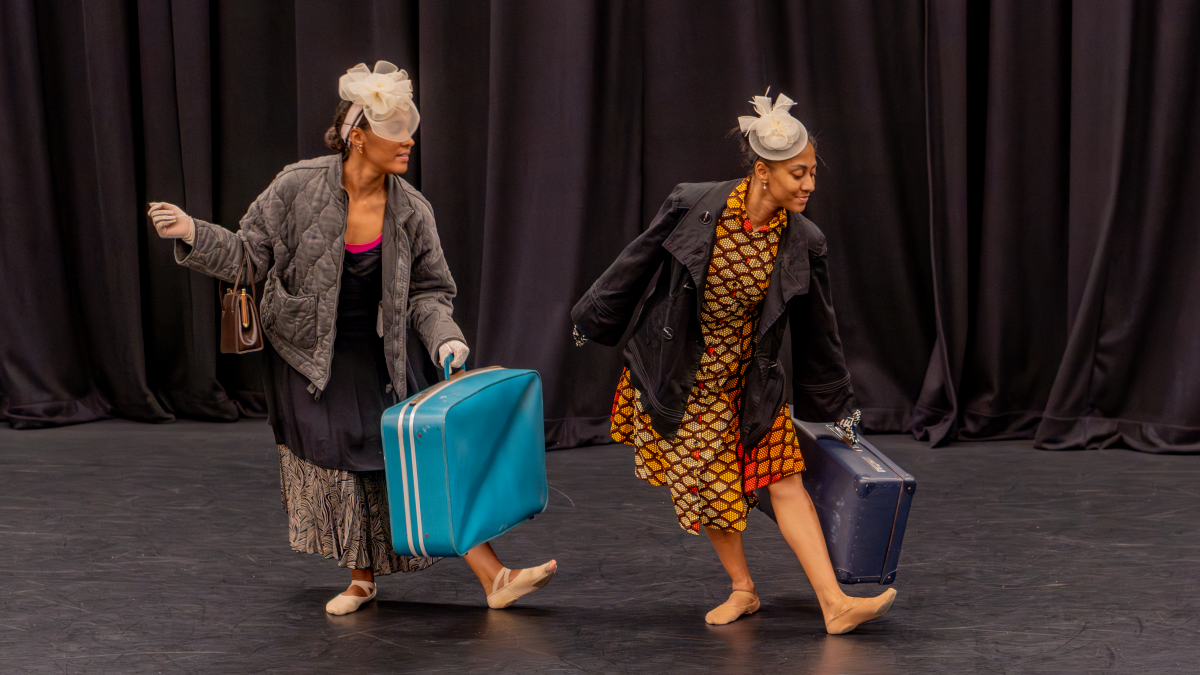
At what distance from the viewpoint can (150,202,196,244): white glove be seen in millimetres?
2477

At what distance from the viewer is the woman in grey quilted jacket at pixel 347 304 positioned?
8.73 ft

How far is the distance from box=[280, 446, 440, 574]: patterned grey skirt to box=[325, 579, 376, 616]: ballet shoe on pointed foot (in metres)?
0.10

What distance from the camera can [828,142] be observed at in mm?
4910

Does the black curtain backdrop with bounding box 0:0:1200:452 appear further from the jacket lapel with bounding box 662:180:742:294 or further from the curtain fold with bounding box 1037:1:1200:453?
the jacket lapel with bounding box 662:180:742:294

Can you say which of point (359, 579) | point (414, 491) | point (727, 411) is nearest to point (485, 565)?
point (359, 579)

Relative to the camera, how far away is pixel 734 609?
2834 mm

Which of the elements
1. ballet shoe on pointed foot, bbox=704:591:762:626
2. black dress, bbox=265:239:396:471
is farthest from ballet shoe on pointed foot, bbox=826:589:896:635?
black dress, bbox=265:239:396:471

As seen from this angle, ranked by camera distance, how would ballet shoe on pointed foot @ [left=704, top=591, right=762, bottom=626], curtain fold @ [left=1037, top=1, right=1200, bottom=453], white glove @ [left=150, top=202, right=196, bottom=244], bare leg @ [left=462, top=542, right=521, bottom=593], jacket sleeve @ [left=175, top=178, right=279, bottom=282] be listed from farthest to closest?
1. curtain fold @ [left=1037, top=1, right=1200, bottom=453]
2. bare leg @ [left=462, top=542, right=521, bottom=593]
3. ballet shoe on pointed foot @ [left=704, top=591, right=762, bottom=626]
4. jacket sleeve @ [left=175, top=178, right=279, bottom=282]
5. white glove @ [left=150, top=202, right=196, bottom=244]

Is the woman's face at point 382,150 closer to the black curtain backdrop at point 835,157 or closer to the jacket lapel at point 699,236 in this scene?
the jacket lapel at point 699,236

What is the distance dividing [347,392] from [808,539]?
1.21 m

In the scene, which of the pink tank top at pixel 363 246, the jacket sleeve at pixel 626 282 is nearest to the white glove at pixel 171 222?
the pink tank top at pixel 363 246

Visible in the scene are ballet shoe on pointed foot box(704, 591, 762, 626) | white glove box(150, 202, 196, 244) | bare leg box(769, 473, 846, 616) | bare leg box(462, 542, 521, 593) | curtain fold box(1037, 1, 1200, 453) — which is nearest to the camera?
white glove box(150, 202, 196, 244)

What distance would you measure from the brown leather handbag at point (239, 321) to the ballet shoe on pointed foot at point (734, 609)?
1.33 m

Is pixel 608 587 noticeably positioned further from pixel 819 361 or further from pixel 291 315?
pixel 291 315
